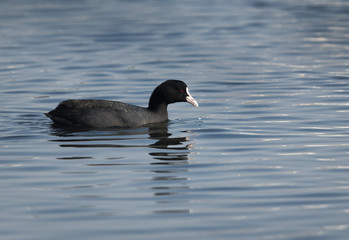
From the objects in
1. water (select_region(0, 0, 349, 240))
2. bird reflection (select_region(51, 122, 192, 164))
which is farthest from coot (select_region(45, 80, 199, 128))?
water (select_region(0, 0, 349, 240))

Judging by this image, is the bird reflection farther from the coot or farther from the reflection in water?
the coot

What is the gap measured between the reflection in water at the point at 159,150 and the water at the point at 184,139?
3cm

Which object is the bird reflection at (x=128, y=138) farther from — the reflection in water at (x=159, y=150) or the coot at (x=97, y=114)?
the coot at (x=97, y=114)

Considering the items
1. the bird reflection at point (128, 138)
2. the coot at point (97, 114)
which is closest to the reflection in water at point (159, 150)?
the bird reflection at point (128, 138)

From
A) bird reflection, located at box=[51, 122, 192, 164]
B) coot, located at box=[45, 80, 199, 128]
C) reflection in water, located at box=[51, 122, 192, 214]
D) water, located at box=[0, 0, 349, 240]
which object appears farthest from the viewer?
coot, located at box=[45, 80, 199, 128]

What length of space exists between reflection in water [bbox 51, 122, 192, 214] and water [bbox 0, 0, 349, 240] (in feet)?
0.08

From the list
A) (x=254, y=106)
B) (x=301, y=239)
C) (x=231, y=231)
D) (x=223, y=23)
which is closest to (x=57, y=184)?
(x=231, y=231)

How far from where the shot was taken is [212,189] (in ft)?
28.1

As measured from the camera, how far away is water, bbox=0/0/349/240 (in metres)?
7.48

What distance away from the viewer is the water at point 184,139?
7480 millimetres

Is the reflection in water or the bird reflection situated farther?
the bird reflection

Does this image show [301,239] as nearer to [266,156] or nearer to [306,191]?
[306,191]

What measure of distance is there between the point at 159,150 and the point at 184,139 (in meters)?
0.99

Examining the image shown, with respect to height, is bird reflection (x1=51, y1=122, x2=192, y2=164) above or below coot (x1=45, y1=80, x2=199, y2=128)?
below
